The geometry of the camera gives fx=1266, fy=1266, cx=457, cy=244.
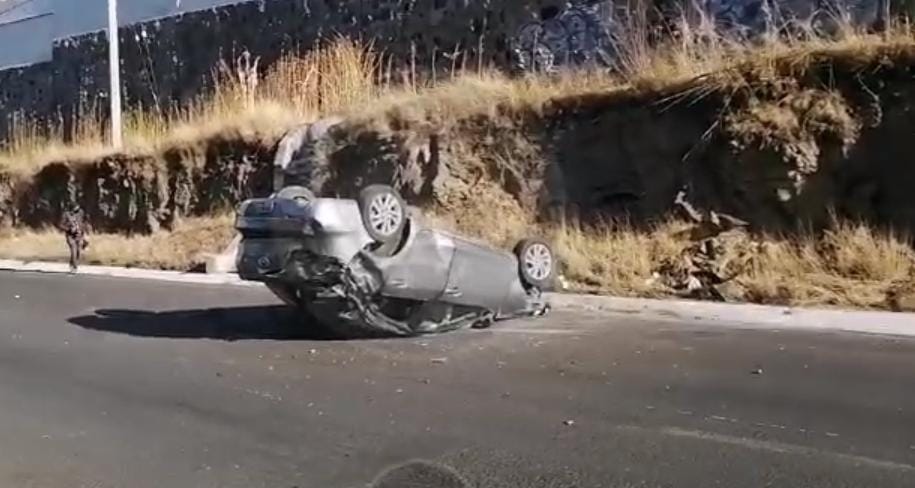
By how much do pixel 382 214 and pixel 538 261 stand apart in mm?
2059

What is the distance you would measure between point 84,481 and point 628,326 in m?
6.14

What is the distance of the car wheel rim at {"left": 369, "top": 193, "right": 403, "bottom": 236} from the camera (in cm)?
1080

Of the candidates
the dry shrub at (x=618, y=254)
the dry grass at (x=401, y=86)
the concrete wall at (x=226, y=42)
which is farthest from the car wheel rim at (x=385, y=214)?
the concrete wall at (x=226, y=42)

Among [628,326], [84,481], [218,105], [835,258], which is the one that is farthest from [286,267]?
[218,105]

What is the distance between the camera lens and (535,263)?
1224cm

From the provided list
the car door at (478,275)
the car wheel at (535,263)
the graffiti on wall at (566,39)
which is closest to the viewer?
the car door at (478,275)

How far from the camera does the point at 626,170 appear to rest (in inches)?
649

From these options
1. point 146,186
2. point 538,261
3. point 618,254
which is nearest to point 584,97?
point 618,254

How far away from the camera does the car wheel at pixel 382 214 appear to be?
35.3 feet

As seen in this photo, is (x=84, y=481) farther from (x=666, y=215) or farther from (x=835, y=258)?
(x=666, y=215)

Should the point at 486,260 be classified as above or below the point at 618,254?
above

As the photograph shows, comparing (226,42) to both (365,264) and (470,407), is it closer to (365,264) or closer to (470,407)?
(365,264)

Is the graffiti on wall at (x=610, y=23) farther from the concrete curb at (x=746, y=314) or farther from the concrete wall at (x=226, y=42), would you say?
the concrete curb at (x=746, y=314)

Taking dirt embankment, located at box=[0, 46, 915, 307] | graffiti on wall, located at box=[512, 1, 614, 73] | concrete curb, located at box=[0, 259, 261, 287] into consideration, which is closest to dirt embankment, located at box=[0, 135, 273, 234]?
dirt embankment, located at box=[0, 46, 915, 307]
